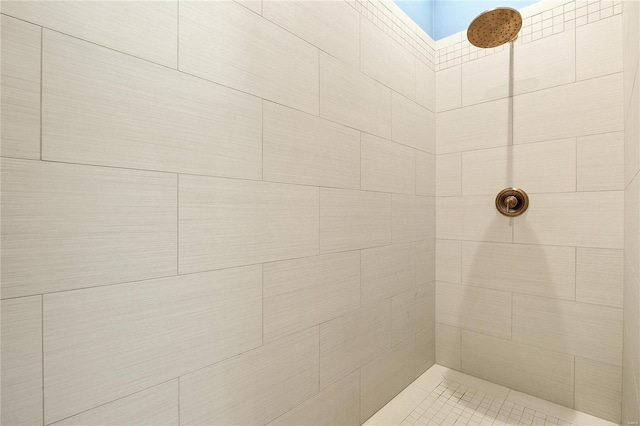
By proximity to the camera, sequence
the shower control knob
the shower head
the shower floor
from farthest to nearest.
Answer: the shower control knob, the shower floor, the shower head

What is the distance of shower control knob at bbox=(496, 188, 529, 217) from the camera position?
140 centimetres

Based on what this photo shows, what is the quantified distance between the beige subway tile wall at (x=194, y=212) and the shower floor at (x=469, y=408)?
164 millimetres

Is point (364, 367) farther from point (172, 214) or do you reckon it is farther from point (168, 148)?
point (168, 148)

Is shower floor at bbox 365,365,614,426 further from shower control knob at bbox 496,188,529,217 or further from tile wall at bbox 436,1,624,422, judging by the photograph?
shower control knob at bbox 496,188,529,217

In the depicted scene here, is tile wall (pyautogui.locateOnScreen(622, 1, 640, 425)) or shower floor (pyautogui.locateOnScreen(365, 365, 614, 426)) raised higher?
tile wall (pyautogui.locateOnScreen(622, 1, 640, 425))

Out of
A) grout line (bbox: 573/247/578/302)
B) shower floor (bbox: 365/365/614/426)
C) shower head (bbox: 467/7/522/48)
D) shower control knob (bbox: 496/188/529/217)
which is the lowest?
shower floor (bbox: 365/365/614/426)

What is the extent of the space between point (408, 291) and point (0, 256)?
138 cm

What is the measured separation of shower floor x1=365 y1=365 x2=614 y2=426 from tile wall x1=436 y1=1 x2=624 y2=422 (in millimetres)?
64

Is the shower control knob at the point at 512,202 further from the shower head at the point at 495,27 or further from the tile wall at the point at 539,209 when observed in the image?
the shower head at the point at 495,27

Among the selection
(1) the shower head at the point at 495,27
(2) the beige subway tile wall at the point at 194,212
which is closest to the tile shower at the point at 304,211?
(2) the beige subway tile wall at the point at 194,212

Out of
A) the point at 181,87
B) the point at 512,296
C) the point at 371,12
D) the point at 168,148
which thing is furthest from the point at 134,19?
the point at 512,296

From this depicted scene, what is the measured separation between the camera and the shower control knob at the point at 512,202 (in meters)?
1.40

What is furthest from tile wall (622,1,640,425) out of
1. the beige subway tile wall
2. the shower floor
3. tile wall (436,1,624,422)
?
the beige subway tile wall

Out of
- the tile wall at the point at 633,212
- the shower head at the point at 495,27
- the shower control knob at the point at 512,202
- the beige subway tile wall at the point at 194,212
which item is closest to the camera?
the beige subway tile wall at the point at 194,212
